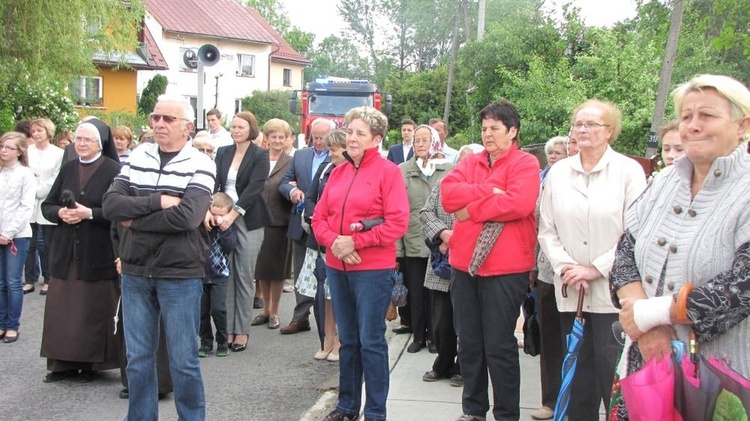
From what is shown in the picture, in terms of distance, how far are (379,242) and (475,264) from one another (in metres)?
0.63

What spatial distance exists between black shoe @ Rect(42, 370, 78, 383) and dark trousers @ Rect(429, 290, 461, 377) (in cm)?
300

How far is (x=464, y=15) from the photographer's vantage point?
5953 centimetres

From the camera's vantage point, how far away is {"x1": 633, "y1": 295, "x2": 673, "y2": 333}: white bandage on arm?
2.96 meters

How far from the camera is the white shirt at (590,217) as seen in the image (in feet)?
15.3

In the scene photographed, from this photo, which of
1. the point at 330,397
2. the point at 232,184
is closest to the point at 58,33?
the point at 232,184

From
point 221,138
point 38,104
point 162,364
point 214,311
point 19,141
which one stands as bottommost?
point 162,364

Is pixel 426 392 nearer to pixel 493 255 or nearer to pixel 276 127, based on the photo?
pixel 493 255

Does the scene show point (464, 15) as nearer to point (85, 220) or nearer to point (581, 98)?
point (581, 98)

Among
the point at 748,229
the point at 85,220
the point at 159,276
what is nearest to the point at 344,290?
the point at 159,276

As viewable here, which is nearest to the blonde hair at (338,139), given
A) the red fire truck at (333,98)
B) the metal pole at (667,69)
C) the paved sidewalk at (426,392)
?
the paved sidewalk at (426,392)

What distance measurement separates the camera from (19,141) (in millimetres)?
8164

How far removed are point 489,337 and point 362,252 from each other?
0.98m

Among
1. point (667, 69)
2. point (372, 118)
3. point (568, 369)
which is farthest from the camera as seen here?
point (667, 69)

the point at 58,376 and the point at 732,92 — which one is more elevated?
the point at 732,92
